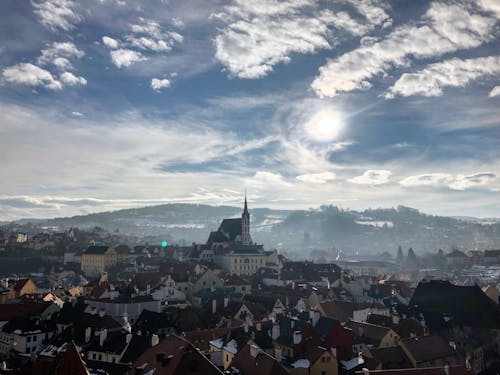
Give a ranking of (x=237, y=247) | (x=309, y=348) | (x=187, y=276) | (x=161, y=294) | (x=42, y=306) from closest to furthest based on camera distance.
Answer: (x=309, y=348), (x=42, y=306), (x=161, y=294), (x=187, y=276), (x=237, y=247)

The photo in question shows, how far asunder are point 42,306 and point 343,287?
62140mm

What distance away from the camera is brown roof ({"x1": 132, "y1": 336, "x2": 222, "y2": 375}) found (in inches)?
1388

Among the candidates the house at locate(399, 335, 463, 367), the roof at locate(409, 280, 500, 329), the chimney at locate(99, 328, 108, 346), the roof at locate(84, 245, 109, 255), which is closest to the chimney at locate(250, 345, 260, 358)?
the house at locate(399, 335, 463, 367)

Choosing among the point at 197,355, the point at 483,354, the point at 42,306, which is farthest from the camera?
the point at 42,306

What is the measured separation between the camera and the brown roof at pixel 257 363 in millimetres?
37312

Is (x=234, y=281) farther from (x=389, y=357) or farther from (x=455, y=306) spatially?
(x=389, y=357)

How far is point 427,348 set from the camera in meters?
50.5

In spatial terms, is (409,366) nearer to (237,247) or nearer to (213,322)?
(213,322)

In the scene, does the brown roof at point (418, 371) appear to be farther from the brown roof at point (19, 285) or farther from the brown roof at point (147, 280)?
the brown roof at point (19, 285)

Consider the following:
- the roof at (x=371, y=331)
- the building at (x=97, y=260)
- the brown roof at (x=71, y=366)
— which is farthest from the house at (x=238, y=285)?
the building at (x=97, y=260)

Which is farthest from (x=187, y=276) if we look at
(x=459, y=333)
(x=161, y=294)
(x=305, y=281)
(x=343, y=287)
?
(x=459, y=333)

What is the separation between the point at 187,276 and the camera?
104 meters

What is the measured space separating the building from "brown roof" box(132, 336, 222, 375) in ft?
373

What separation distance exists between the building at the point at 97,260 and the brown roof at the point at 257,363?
117136mm
